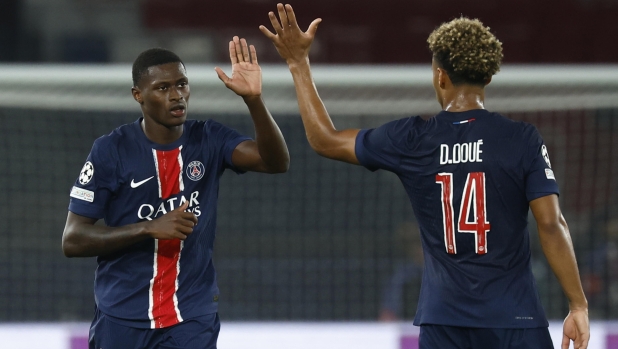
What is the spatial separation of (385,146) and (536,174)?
53cm

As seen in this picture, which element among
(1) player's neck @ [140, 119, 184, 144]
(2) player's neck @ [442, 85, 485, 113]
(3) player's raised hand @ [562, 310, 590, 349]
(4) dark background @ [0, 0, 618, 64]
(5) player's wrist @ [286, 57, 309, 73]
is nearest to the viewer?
(3) player's raised hand @ [562, 310, 590, 349]

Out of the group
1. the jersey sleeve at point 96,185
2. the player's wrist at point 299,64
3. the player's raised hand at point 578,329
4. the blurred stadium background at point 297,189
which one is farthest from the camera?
the blurred stadium background at point 297,189

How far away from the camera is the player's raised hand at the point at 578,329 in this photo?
287 centimetres

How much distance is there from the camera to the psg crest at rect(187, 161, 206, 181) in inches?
136

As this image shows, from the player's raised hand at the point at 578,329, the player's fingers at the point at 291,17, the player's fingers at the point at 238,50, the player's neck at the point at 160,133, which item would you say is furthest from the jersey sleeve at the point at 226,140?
the player's raised hand at the point at 578,329

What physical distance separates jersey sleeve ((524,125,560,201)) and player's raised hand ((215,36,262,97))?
3.47ft

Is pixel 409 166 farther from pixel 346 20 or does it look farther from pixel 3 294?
pixel 346 20

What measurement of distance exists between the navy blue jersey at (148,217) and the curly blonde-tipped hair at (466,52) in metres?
1.09

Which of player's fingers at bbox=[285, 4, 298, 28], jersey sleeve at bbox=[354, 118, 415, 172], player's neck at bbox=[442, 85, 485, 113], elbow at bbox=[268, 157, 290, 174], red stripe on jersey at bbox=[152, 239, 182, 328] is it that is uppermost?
player's fingers at bbox=[285, 4, 298, 28]

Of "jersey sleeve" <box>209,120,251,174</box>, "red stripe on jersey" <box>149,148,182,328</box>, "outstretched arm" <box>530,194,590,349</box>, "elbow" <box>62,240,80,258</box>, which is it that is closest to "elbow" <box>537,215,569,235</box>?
"outstretched arm" <box>530,194,590,349</box>

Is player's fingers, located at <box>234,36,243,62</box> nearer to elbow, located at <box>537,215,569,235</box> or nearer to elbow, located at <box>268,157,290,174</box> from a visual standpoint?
elbow, located at <box>268,157,290,174</box>

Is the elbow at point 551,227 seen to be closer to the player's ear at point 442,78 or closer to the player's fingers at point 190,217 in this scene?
the player's ear at point 442,78

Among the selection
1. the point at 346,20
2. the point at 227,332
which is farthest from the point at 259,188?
the point at 346,20

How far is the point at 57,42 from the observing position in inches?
453
